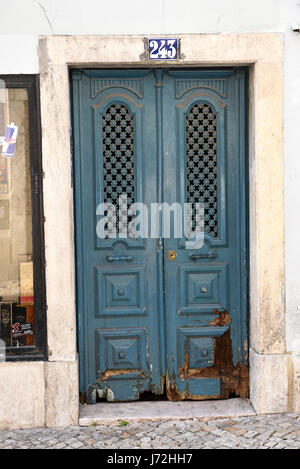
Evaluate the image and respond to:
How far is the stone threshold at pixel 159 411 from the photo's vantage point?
4.97 m

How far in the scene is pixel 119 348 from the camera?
17.1 feet

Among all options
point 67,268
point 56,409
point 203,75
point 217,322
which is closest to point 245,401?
point 217,322

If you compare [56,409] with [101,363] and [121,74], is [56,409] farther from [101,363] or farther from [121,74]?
[121,74]

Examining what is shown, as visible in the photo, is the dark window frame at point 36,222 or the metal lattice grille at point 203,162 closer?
the dark window frame at point 36,222

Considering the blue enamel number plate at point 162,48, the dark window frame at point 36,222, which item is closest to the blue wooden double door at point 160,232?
the blue enamel number plate at point 162,48

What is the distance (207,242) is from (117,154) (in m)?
1.12

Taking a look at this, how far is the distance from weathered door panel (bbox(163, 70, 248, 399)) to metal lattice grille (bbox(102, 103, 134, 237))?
1.05 ft

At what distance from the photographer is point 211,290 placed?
5238 millimetres

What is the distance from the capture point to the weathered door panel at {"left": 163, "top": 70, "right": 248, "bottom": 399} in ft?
16.8

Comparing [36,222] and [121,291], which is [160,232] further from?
[36,222]

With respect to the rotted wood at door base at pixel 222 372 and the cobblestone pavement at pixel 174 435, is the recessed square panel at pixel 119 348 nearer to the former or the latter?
the rotted wood at door base at pixel 222 372

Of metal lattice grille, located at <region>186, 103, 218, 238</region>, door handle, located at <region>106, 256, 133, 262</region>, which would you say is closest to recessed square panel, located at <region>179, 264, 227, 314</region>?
metal lattice grille, located at <region>186, 103, 218, 238</region>

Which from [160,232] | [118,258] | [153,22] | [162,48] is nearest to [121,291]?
[118,258]
